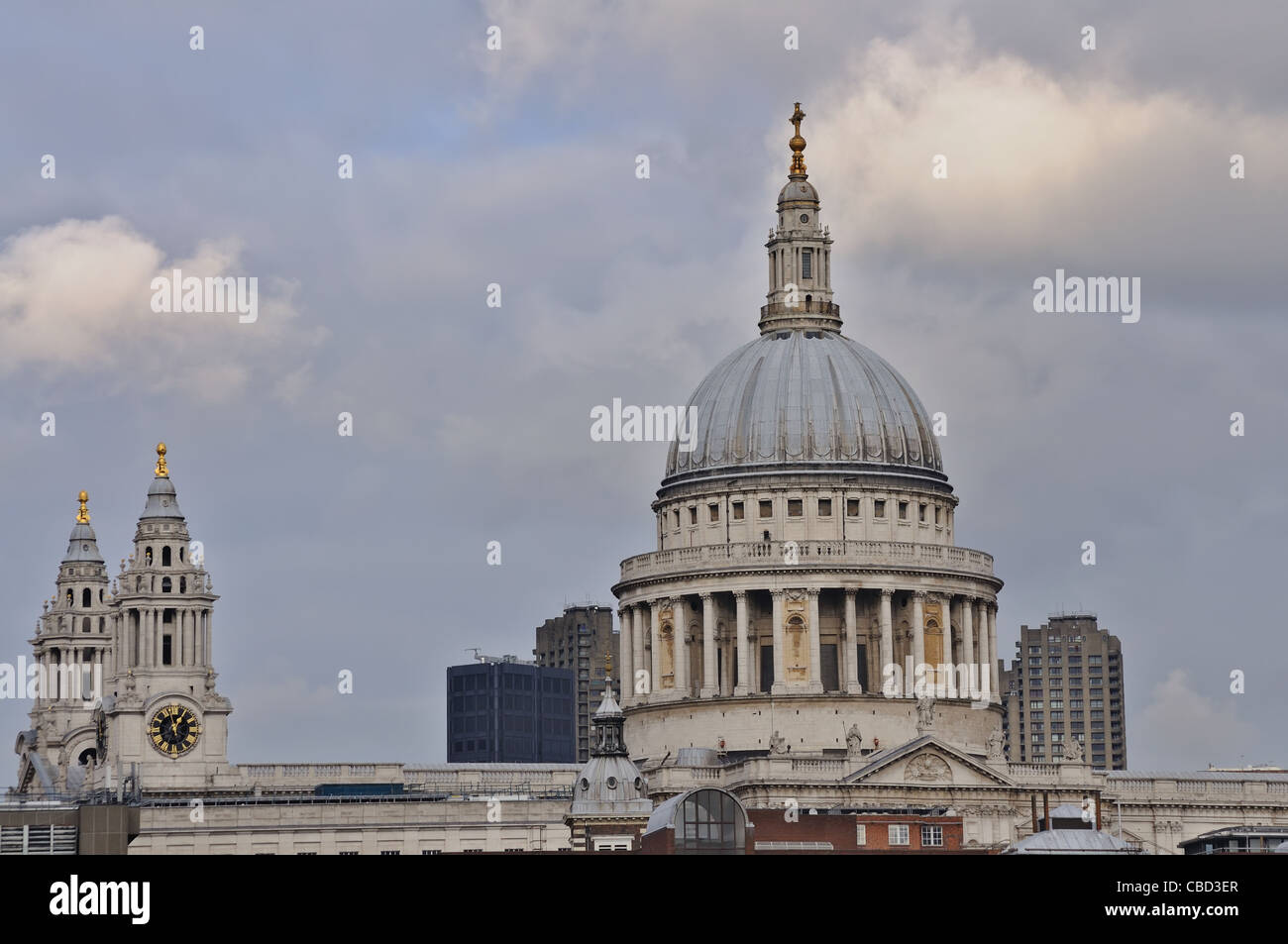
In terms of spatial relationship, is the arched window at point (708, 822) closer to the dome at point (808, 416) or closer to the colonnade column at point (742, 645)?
the colonnade column at point (742, 645)

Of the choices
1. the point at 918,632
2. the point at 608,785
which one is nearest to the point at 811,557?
the point at 918,632

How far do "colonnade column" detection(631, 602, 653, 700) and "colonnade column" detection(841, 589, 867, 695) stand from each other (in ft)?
42.2

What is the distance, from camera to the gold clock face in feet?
588

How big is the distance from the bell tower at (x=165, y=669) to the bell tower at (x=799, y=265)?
37377 millimetres

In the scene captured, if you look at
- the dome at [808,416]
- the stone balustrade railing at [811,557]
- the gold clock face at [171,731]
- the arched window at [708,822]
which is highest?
the dome at [808,416]

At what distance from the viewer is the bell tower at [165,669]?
179000 millimetres

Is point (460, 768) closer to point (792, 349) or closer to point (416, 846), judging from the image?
point (416, 846)

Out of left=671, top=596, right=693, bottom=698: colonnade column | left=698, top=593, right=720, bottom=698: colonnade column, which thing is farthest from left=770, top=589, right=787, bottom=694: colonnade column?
left=671, top=596, right=693, bottom=698: colonnade column

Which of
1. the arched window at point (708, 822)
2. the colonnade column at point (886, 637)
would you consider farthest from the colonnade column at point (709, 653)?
the arched window at point (708, 822)

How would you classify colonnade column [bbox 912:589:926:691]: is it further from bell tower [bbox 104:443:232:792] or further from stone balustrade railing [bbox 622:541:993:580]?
bell tower [bbox 104:443:232:792]

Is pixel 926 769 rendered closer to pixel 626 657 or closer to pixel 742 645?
pixel 742 645

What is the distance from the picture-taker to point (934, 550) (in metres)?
181

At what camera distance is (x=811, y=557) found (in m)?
179
